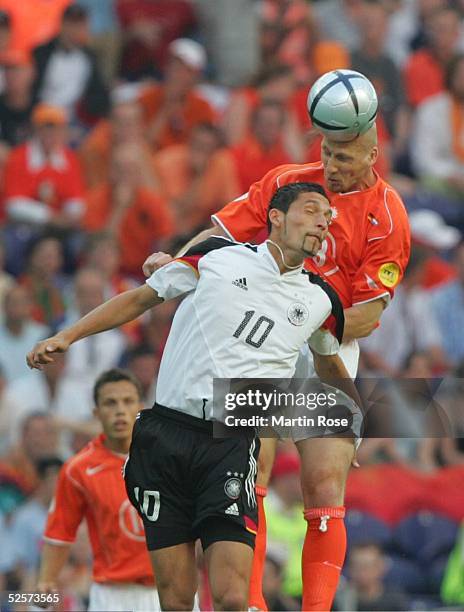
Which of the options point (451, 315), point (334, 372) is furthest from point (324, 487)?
point (451, 315)

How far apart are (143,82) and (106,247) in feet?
9.66

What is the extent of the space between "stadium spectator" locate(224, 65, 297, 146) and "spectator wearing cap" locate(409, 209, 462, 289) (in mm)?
1595

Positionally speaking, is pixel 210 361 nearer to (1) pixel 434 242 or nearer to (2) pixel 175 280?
(2) pixel 175 280

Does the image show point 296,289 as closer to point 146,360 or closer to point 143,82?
point 146,360

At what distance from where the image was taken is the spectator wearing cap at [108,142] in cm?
1546

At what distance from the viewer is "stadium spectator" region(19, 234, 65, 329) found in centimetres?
1412

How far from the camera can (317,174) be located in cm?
852

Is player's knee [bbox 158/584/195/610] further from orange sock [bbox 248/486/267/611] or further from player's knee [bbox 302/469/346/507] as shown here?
player's knee [bbox 302/469/346/507]

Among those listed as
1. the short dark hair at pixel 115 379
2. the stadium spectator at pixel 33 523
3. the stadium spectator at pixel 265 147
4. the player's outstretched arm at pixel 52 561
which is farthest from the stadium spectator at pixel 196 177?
the player's outstretched arm at pixel 52 561

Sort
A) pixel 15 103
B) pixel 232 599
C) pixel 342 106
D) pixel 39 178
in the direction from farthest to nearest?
1. pixel 15 103
2. pixel 39 178
3. pixel 342 106
4. pixel 232 599

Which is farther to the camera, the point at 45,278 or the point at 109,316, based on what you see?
the point at 45,278

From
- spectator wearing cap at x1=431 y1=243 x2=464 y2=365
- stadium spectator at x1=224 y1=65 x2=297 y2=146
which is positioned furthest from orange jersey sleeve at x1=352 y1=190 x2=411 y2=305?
stadium spectator at x1=224 y1=65 x2=297 y2=146

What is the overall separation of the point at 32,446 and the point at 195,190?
348cm

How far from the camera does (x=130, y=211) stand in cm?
1493
